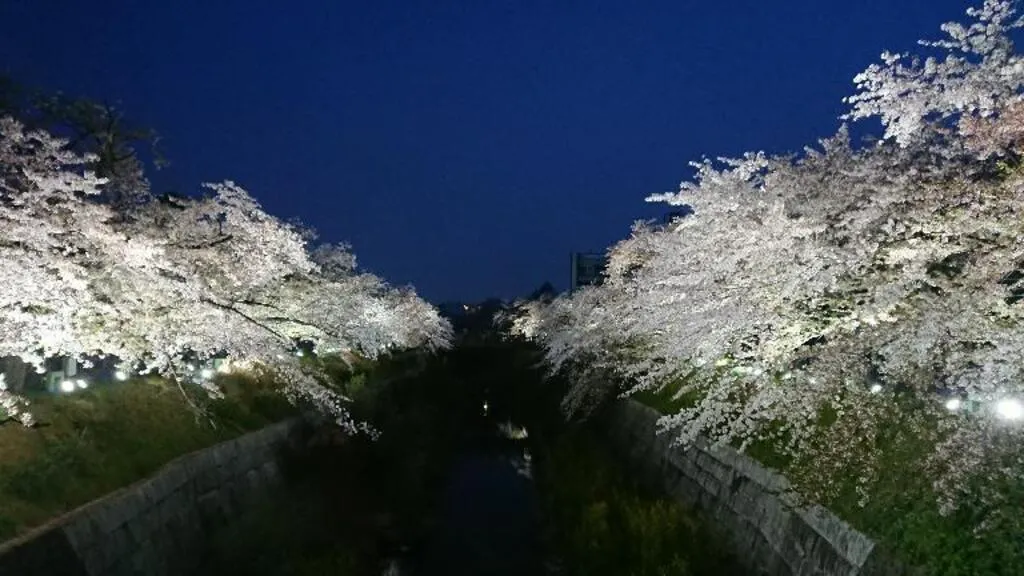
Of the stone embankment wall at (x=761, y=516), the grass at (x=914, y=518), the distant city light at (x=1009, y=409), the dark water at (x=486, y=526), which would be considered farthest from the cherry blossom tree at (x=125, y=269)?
the distant city light at (x=1009, y=409)

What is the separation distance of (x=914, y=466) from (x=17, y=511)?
10.3m

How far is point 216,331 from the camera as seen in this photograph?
1332cm

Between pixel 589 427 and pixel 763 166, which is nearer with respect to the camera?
pixel 763 166

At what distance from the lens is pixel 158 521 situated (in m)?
11.5

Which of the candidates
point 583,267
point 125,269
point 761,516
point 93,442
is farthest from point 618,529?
point 583,267

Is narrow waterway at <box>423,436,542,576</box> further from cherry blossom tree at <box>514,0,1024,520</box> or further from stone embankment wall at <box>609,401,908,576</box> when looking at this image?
cherry blossom tree at <box>514,0,1024,520</box>

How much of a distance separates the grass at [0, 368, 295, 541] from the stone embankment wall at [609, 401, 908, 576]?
30.4ft

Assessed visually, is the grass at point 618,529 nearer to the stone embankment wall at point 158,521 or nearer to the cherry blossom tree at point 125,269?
the cherry blossom tree at point 125,269

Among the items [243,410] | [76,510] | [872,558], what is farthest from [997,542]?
[243,410]

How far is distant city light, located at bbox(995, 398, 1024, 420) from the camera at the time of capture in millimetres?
7387

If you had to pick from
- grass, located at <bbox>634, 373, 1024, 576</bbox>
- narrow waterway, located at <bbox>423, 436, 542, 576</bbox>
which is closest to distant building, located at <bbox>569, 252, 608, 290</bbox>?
narrow waterway, located at <bbox>423, 436, 542, 576</bbox>

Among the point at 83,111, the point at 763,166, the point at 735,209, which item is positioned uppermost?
the point at 83,111

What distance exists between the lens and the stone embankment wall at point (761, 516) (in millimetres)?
8664

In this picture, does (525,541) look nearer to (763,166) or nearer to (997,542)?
(763,166)
